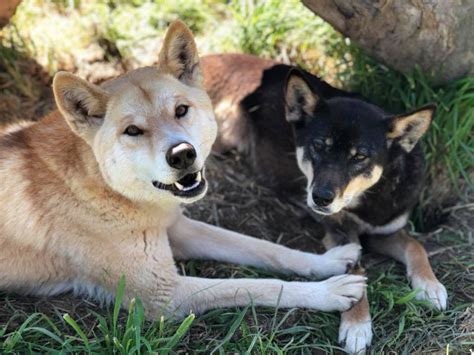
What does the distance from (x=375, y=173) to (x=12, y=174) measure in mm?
2195

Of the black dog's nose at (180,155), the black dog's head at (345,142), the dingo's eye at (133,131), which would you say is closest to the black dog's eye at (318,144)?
the black dog's head at (345,142)

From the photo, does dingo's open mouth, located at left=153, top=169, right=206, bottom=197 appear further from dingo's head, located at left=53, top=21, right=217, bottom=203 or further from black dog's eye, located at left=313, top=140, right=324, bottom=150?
black dog's eye, located at left=313, top=140, right=324, bottom=150

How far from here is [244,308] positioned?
335 centimetres

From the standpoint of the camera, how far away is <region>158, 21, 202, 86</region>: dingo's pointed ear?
3156 millimetres

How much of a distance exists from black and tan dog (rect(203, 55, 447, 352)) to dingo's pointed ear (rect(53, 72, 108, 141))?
137 centimetres

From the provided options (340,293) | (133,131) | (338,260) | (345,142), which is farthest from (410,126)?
(133,131)

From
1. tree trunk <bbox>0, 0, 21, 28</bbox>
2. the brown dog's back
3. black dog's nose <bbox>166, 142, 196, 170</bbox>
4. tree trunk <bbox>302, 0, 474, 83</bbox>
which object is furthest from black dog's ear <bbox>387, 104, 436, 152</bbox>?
tree trunk <bbox>0, 0, 21, 28</bbox>

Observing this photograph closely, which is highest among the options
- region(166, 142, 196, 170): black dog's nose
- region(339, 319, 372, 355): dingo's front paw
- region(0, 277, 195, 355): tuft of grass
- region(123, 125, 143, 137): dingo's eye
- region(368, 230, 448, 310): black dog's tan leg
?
region(123, 125, 143, 137): dingo's eye

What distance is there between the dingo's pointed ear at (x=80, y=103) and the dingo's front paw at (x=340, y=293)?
1585 mm

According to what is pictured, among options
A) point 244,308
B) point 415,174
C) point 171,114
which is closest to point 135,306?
point 244,308

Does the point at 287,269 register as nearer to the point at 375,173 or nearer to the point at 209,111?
the point at 375,173

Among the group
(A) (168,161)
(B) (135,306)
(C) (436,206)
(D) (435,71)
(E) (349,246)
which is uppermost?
(A) (168,161)

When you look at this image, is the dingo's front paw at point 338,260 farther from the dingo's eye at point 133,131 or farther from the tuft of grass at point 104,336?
the dingo's eye at point 133,131

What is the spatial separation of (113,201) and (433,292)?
77.8 inches
